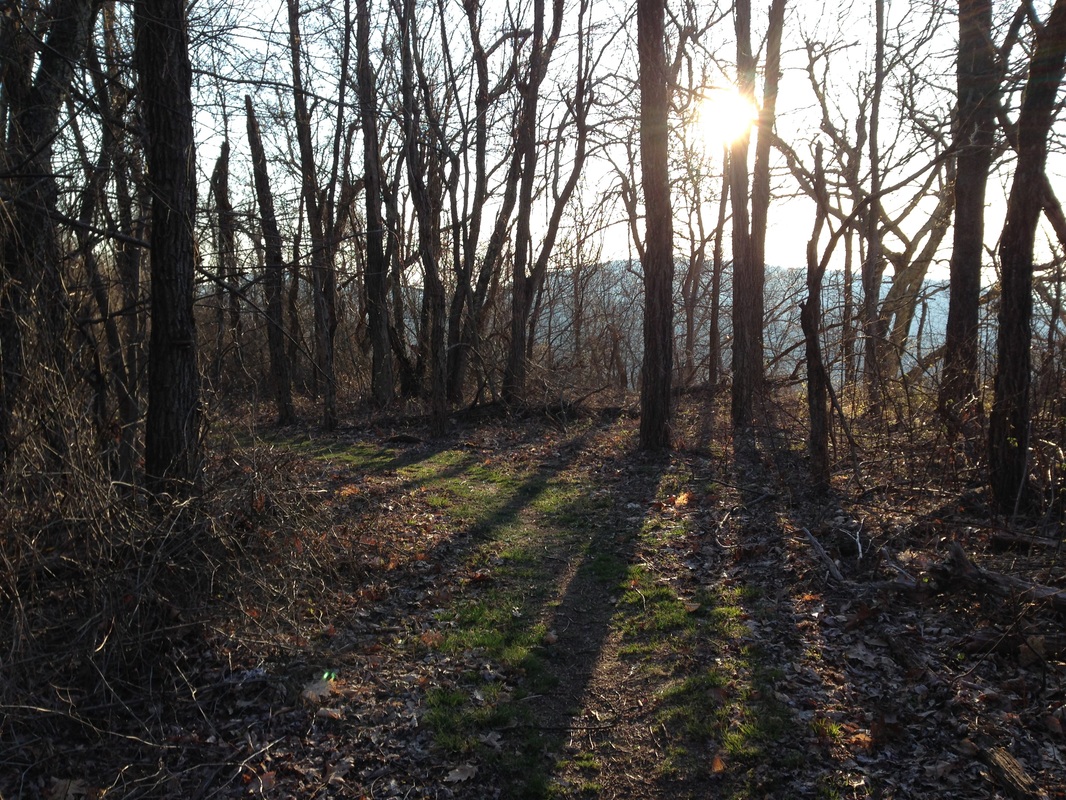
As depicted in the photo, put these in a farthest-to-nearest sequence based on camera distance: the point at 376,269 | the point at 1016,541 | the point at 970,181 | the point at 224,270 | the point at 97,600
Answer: the point at 376,269 → the point at 970,181 → the point at 224,270 → the point at 1016,541 → the point at 97,600

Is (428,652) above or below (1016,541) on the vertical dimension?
below

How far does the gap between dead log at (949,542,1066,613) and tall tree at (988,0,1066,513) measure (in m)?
1.31

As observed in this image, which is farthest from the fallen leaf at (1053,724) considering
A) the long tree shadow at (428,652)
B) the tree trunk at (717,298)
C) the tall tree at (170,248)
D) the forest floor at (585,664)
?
the tree trunk at (717,298)

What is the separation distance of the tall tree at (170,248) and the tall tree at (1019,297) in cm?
668

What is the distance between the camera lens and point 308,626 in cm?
560

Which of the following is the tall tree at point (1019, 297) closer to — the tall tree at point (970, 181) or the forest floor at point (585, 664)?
the forest floor at point (585, 664)

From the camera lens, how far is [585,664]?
17.3 ft

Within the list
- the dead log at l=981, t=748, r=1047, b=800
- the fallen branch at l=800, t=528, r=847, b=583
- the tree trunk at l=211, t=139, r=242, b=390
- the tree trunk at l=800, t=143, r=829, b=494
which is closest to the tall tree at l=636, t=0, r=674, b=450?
the tree trunk at l=800, t=143, r=829, b=494

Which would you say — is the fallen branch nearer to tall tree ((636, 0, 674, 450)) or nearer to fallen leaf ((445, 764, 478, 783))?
fallen leaf ((445, 764, 478, 783))

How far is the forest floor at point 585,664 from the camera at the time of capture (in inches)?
158

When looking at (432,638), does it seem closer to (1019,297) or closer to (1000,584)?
(1000,584)

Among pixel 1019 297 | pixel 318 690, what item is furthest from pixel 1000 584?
pixel 318 690

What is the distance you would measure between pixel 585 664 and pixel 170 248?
4.35 meters

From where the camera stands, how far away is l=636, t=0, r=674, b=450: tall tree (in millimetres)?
10836
